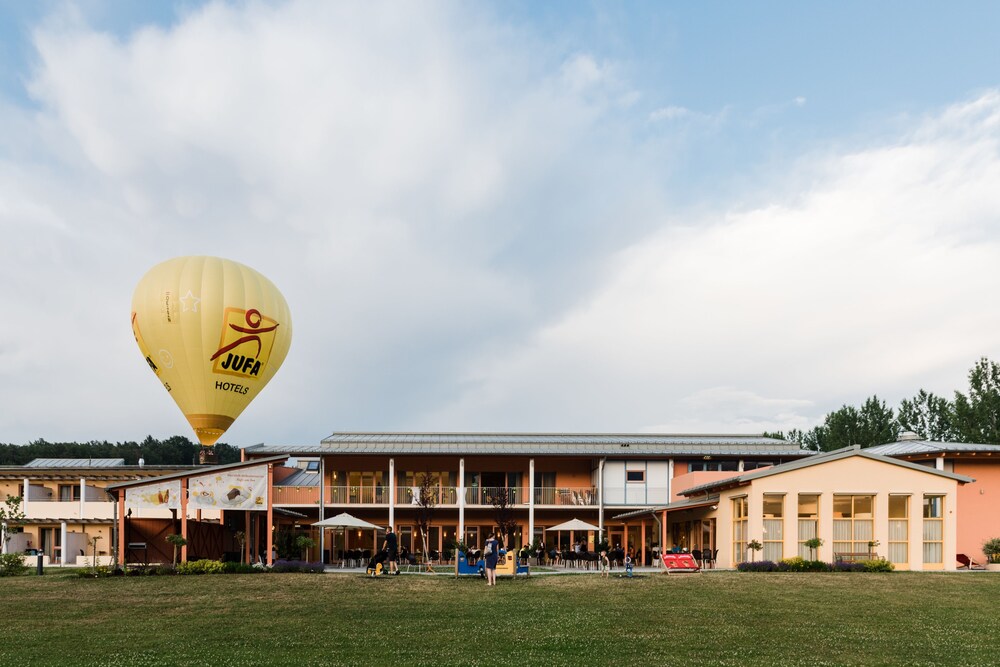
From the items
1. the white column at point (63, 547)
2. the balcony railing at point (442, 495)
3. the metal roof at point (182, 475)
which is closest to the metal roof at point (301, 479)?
the balcony railing at point (442, 495)

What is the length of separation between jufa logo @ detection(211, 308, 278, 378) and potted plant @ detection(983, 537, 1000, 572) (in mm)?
26398

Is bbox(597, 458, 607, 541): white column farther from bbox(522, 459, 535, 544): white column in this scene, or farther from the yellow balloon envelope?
the yellow balloon envelope

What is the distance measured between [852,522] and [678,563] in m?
7.23

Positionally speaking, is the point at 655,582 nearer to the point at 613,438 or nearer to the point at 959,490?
the point at 959,490

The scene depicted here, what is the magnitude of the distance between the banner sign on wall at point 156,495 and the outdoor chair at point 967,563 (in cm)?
2679

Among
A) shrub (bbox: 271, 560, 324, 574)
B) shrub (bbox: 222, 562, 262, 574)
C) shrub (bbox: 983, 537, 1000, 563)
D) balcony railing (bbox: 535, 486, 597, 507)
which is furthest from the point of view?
balcony railing (bbox: 535, 486, 597, 507)

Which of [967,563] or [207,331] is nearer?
[207,331]

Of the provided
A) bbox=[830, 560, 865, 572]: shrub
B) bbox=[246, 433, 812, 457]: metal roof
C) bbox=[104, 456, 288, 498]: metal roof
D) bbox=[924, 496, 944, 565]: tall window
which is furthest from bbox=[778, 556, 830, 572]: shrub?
bbox=[104, 456, 288, 498]: metal roof

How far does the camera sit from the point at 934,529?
3078cm

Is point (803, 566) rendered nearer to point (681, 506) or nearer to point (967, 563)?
point (681, 506)

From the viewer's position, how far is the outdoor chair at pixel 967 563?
3251cm

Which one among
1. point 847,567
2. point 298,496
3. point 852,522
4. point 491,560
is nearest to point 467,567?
point 491,560

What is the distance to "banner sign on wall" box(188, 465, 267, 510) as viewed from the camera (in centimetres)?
3016

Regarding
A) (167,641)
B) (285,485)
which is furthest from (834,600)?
(285,485)
